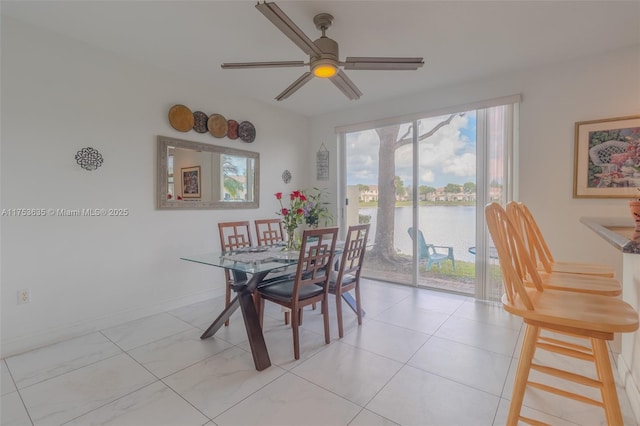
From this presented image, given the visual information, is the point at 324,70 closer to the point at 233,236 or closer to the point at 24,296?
the point at 233,236

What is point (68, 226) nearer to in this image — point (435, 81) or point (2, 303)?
point (2, 303)

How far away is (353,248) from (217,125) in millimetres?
2160

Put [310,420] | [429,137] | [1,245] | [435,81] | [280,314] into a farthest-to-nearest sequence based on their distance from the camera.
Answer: [429,137]
[435,81]
[280,314]
[1,245]
[310,420]

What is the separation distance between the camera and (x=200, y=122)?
10.6 ft

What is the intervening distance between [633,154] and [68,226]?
475cm

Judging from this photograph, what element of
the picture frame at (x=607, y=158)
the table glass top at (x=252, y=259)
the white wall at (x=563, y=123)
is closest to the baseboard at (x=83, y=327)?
the table glass top at (x=252, y=259)

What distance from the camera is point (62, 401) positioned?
64.4 inches

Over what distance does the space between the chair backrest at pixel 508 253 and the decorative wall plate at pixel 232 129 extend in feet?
9.83

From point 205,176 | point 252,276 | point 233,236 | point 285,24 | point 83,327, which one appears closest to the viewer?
Result: point 285,24

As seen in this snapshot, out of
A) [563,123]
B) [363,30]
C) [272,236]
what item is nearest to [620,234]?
[563,123]

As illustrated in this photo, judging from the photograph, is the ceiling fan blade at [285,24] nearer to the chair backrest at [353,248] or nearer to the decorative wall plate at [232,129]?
the chair backrest at [353,248]

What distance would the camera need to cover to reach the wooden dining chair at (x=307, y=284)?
80.8 inches

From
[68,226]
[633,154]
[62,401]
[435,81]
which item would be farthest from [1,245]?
[633,154]

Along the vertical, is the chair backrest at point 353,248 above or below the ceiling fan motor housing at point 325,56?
below
